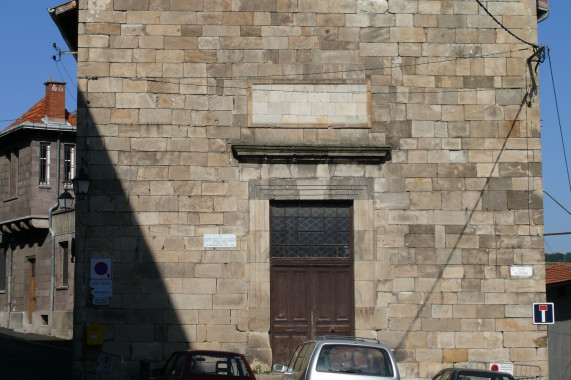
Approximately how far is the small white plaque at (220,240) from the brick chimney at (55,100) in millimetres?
17313

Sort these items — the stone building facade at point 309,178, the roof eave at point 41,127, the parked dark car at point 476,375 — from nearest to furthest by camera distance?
the parked dark car at point 476,375
the stone building facade at point 309,178
the roof eave at point 41,127

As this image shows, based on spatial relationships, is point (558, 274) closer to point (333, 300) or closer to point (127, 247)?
point (333, 300)

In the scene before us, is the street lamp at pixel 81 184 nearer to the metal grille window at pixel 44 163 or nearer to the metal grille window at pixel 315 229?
the metal grille window at pixel 315 229

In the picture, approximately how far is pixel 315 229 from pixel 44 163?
17.5m

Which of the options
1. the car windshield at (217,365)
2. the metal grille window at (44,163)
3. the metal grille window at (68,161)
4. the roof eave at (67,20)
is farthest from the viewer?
the metal grille window at (68,161)

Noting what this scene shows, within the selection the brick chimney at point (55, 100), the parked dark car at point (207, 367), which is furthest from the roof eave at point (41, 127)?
the parked dark car at point (207, 367)

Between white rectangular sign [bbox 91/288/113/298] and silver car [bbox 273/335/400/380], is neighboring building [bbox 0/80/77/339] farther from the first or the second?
silver car [bbox 273/335/400/380]

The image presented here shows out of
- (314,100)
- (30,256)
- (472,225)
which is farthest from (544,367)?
(30,256)

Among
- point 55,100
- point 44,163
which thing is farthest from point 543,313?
point 55,100

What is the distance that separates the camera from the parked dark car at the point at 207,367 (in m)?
12.9

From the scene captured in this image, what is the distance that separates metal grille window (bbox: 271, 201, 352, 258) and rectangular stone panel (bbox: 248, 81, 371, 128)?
1606 mm

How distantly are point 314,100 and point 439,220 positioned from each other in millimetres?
3408

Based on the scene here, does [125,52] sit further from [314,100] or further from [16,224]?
[16,224]

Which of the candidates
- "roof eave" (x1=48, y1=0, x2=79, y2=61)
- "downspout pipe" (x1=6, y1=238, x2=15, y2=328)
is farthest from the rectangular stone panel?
"downspout pipe" (x1=6, y1=238, x2=15, y2=328)
